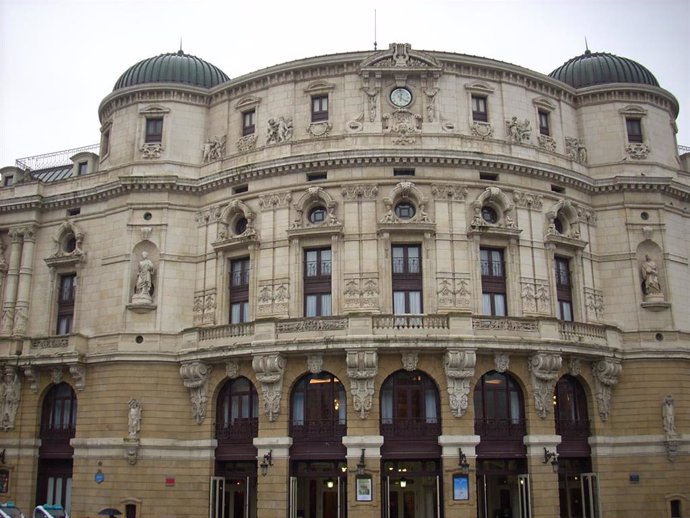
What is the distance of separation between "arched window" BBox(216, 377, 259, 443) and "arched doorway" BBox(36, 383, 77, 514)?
969 centimetres

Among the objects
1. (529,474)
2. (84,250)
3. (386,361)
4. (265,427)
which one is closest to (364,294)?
(386,361)

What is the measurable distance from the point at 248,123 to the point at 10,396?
22.5 m

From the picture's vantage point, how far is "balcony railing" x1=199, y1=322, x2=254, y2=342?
139 feet

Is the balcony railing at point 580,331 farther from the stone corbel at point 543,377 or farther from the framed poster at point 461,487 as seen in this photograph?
the framed poster at point 461,487

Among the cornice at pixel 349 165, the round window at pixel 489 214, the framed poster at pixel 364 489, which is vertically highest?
the cornice at pixel 349 165

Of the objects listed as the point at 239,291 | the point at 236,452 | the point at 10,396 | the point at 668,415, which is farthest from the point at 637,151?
the point at 10,396

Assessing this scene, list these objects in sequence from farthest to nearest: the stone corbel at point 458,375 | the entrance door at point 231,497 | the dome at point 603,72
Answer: the dome at point 603,72
the entrance door at point 231,497
the stone corbel at point 458,375

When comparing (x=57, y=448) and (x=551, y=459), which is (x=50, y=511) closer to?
(x=57, y=448)

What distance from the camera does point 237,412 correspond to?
43688 mm

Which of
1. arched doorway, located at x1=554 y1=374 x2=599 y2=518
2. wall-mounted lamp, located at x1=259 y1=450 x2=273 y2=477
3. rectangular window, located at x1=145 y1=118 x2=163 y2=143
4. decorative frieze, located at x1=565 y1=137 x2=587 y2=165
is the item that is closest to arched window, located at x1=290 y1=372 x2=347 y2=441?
wall-mounted lamp, located at x1=259 y1=450 x2=273 y2=477

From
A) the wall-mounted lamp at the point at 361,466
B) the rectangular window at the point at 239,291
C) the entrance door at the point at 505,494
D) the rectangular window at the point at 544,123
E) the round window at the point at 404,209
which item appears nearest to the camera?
the wall-mounted lamp at the point at 361,466

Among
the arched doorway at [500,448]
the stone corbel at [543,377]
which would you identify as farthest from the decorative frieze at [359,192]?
the stone corbel at [543,377]

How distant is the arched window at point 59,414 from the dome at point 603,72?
127ft

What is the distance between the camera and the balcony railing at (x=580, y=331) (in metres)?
42.4
